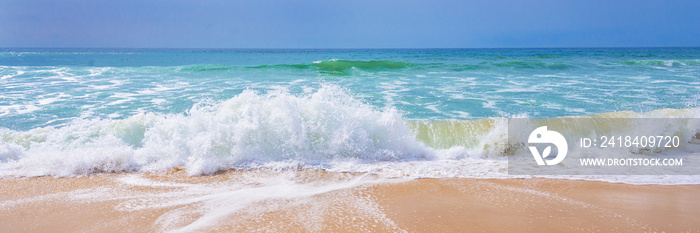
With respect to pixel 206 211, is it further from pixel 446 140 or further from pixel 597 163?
pixel 597 163

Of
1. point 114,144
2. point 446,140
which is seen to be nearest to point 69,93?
point 114,144

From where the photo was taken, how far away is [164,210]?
357 cm

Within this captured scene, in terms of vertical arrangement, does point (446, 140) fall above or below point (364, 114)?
below

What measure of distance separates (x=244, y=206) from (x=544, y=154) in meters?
4.10

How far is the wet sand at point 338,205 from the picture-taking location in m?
3.24

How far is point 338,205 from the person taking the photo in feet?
12.0
